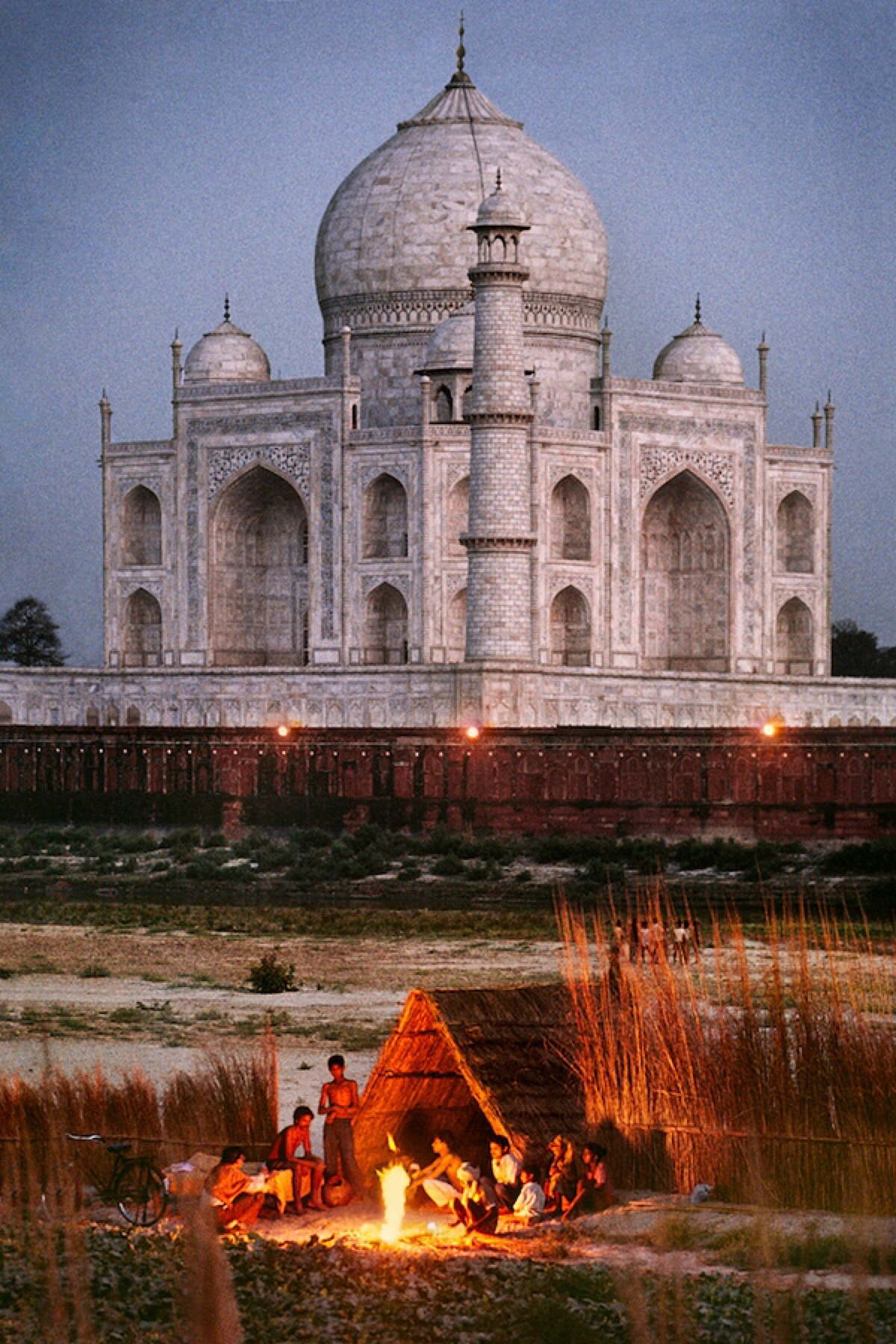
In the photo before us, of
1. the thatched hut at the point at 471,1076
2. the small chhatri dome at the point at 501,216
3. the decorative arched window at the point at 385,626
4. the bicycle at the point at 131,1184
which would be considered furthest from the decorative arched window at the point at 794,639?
the bicycle at the point at 131,1184

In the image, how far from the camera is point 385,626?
40438mm

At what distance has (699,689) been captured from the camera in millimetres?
38656

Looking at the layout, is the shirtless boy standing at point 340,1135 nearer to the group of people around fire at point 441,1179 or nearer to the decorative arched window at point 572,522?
the group of people around fire at point 441,1179

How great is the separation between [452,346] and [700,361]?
5221 mm

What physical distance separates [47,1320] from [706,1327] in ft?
7.27

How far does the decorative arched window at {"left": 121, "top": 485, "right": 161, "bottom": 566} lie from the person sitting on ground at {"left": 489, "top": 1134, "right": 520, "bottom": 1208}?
1279 inches

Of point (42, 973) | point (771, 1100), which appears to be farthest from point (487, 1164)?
point (42, 973)

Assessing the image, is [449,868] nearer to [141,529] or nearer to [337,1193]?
[141,529]

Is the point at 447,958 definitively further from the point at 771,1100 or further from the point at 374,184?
the point at 374,184

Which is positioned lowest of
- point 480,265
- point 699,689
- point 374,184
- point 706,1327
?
point 706,1327

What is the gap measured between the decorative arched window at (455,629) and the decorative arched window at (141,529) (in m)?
5.46

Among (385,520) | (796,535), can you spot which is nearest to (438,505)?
(385,520)

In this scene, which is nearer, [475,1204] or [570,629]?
[475,1204]

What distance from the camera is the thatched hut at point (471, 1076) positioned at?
10534 mm
